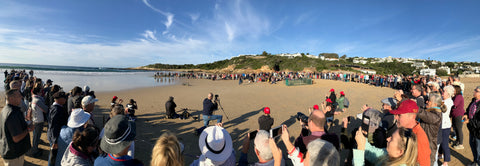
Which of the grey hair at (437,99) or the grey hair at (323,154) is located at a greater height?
the grey hair at (437,99)

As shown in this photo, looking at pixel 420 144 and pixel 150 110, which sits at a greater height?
pixel 420 144

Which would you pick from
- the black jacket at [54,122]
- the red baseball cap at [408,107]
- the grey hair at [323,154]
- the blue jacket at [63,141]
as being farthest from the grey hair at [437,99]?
the black jacket at [54,122]

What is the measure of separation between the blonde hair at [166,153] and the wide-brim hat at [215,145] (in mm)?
367

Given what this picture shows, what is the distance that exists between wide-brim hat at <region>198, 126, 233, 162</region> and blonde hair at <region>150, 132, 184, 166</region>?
367 mm

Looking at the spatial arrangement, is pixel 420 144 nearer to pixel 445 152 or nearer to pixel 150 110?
pixel 445 152

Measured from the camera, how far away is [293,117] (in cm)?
883

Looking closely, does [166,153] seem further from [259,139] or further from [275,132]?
[275,132]

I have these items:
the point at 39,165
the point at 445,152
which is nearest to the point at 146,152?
the point at 39,165

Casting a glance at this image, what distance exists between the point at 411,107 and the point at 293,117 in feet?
20.7

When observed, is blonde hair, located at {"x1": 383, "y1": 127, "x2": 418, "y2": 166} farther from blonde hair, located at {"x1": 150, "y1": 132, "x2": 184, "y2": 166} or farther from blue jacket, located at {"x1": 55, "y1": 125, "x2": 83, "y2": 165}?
blue jacket, located at {"x1": 55, "y1": 125, "x2": 83, "y2": 165}

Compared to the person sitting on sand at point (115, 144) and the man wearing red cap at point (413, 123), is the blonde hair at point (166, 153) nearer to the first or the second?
the person sitting on sand at point (115, 144)

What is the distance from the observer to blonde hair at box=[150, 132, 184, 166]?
1579mm

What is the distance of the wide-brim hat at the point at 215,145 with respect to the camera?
6.31 ft

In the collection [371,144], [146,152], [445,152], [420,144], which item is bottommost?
[146,152]
